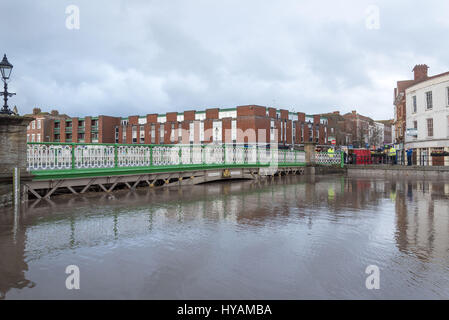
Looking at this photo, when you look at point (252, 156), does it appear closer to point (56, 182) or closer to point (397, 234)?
point (56, 182)

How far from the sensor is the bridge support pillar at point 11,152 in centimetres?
862

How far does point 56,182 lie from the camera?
10.2m

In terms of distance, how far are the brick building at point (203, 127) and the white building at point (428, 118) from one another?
106 feet

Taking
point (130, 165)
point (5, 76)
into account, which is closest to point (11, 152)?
point (5, 76)

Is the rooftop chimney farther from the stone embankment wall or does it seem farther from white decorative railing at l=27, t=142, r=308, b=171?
white decorative railing at l=27, t=142, r=308, b=171

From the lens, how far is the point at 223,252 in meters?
4.66

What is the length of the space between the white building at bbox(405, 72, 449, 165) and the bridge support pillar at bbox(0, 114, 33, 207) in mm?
29418

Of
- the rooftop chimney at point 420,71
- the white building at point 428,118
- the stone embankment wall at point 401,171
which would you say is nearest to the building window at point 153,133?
the rooftop chimney at point 420,71

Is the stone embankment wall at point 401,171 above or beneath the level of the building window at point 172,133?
Answer: beneath

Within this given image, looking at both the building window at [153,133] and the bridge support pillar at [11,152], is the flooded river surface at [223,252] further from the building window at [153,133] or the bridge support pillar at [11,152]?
the building window at [153,133]

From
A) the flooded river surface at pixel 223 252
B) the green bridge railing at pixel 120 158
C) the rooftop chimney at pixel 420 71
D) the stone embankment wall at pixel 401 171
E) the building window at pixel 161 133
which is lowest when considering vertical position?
the flooded river surface at pixel 223 252

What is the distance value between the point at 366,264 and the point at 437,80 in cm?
3244

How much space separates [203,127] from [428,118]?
153 ft
